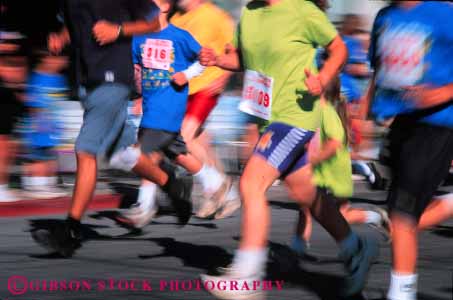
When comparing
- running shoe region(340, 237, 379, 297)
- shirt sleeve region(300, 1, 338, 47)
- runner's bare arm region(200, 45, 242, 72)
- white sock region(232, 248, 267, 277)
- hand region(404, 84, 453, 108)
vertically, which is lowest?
running shoe region(340, 237, 379, 297)

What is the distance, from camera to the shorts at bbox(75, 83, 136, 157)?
733 centimetres

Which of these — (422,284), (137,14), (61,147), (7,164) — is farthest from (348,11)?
(422,284)

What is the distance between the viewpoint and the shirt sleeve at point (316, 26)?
6023mm

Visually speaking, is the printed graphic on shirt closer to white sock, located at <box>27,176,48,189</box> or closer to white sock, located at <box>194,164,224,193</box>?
white sock, located at <box>194,164,224,193</box>

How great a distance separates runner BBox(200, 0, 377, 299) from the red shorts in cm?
331

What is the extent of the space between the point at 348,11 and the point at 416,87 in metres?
9.91

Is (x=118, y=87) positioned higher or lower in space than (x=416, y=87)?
lower

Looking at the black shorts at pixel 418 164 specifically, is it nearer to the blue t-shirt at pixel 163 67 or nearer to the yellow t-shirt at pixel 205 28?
the blue t-shirt at pixel 163 67

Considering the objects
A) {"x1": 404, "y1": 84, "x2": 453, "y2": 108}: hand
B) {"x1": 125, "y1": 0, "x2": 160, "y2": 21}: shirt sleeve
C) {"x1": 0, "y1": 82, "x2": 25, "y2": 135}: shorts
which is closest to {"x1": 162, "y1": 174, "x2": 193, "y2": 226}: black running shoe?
{"x1": 125, "y1": 0, "x2": 160, "y2": 21}: shirt sleeve

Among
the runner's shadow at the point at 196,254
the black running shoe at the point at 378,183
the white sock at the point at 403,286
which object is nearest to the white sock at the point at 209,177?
the runner's shadow at the point at 196,254

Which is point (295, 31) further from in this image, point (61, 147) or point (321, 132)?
point (61, 147)

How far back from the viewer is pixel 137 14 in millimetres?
7527

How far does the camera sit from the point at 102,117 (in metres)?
7.39

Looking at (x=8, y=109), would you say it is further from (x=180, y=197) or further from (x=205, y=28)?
(x=180, y=197)
